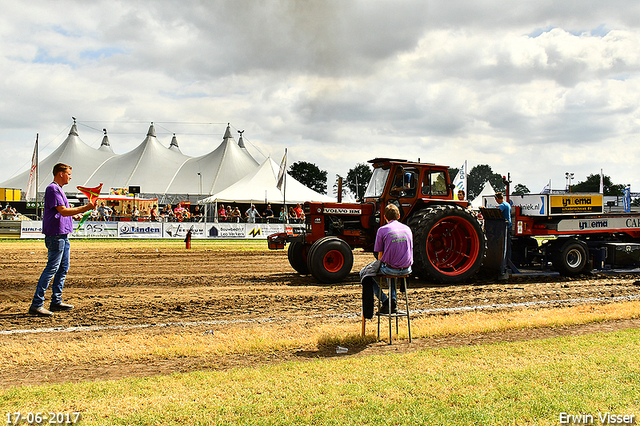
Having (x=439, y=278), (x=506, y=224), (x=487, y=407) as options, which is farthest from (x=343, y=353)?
(x=506, y=224)

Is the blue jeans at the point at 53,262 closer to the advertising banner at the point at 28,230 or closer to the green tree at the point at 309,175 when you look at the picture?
the advertising banner at the point at 28,230

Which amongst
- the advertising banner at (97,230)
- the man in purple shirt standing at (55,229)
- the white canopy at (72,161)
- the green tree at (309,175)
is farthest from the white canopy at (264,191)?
the green tree at (309,175)

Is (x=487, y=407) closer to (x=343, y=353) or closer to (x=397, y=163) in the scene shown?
(x=343, y=353)

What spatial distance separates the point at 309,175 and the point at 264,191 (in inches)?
2601

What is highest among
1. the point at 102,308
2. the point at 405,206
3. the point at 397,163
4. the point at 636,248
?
the point at 397,163

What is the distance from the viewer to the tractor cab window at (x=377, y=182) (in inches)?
411

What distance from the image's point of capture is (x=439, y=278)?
9.96m

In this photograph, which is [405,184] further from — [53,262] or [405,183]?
[53,262]

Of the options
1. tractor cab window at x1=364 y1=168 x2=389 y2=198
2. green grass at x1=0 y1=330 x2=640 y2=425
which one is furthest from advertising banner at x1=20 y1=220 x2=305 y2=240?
green grass at x1=0 y1=330 x2=640 y2=425

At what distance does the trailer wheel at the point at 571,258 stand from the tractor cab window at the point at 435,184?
2955 mm

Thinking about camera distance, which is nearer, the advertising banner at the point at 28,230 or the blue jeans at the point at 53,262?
the blue jeans at the point at 53,262

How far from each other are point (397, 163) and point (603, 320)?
4768 millimetres

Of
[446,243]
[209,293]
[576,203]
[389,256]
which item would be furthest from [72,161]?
[389,256]

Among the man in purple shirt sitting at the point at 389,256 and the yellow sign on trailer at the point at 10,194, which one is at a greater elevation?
the yellow sign on trailer at the point at 10,194
